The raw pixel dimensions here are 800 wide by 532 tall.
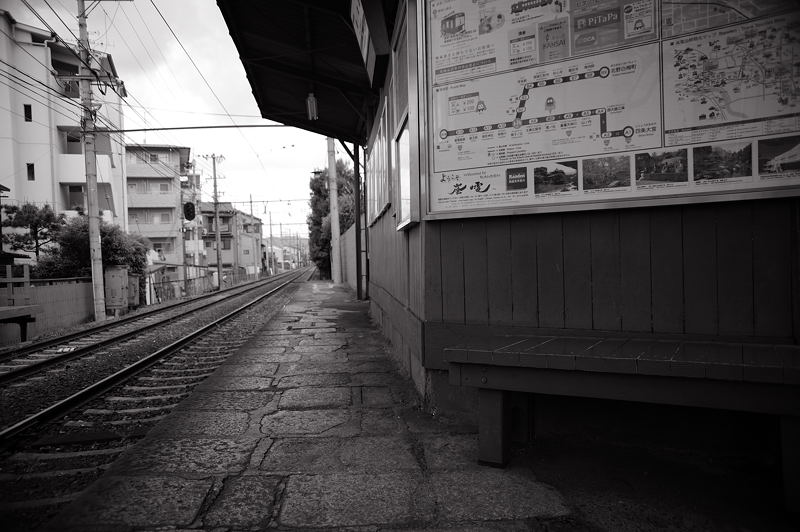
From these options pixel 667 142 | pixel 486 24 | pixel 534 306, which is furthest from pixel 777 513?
pixel 486 24

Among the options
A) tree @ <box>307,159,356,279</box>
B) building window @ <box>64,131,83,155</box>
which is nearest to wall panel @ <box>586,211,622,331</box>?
tree @ <box>307,159,356,279</box>

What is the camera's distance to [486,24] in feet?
12.2

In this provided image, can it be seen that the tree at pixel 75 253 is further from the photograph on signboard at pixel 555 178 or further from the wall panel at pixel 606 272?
the wall panel at pixel 606 272

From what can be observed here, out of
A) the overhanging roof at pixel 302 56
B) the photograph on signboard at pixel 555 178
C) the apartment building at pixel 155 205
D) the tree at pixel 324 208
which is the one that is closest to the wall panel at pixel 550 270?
the photograph on signboard at pixel 555 178

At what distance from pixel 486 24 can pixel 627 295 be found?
7.02ft

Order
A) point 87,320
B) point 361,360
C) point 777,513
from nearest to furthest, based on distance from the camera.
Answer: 1. point 777,513
2. point 361,360
3. point 87,320

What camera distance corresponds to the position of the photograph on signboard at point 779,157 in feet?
9.50

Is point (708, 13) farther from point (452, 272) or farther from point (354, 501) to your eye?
point (354, 501)

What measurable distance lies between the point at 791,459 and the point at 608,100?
2222mm

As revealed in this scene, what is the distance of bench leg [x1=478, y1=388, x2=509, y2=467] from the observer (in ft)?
10.2

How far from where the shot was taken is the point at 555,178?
11.5ft

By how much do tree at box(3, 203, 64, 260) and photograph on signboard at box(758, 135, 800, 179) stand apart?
26.1m

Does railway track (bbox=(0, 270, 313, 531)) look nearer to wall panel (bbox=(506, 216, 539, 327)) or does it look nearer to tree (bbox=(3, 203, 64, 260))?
wall panel (bbox=(506, 216, 539, 327))

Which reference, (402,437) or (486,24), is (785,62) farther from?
(402,437)
